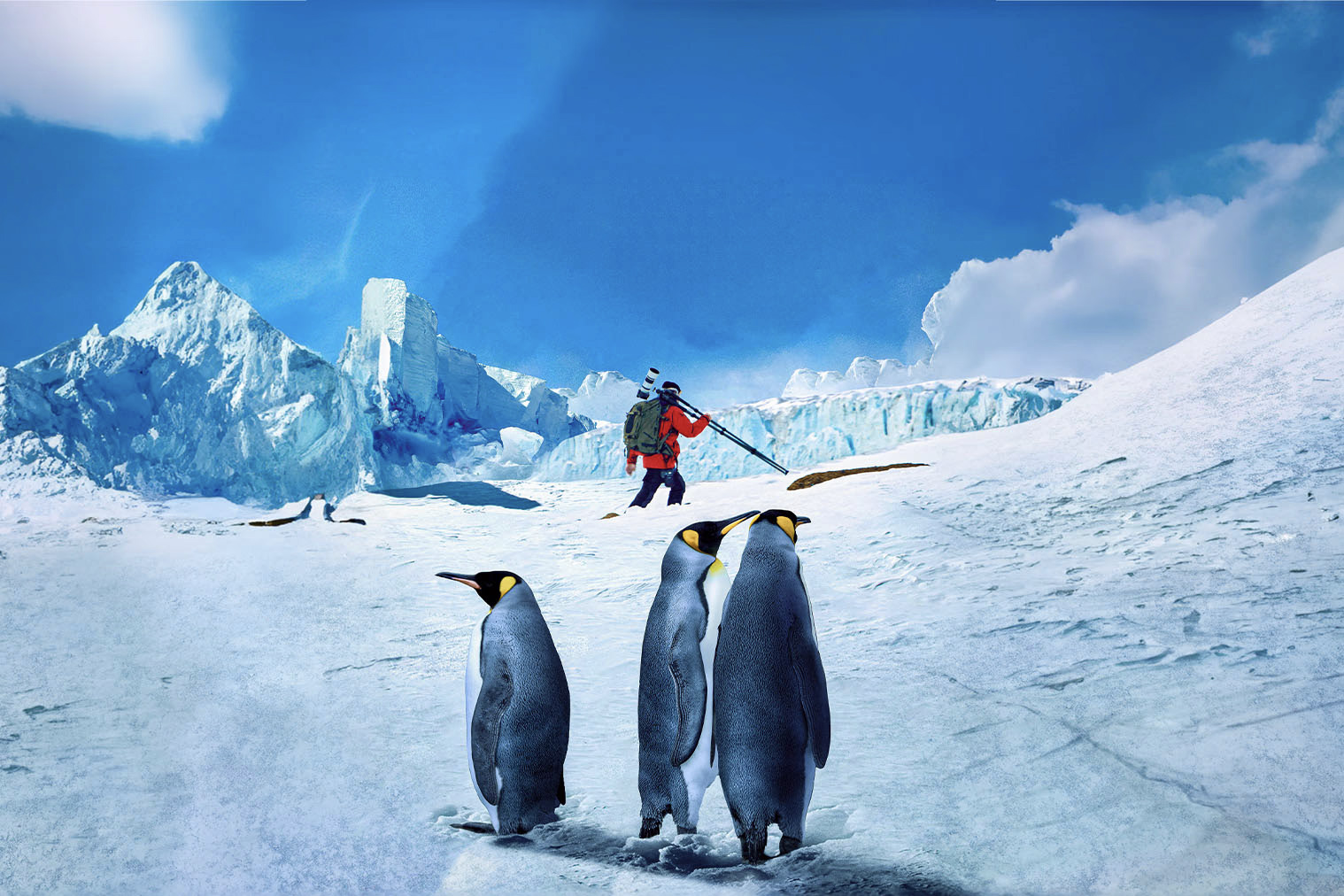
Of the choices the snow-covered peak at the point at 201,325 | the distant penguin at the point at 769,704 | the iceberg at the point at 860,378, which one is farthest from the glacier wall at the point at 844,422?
the distant penguin at the point at 769,704

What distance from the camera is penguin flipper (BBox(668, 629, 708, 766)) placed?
1703mm

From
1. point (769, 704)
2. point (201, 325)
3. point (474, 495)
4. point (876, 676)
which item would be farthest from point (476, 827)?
point (201, 325)

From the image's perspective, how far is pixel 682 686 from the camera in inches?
68.1

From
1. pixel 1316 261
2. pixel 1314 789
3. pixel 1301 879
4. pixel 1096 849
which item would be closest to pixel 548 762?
pixel 1096 849

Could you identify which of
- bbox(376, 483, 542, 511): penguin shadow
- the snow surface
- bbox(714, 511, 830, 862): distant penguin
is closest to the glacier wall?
bbox(376, 483, 542, 511): penguin shadow

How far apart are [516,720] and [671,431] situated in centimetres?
327

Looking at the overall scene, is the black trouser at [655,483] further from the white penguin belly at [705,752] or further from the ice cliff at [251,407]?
the ice cliff at [251,407]

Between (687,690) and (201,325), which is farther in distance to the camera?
(201,325)

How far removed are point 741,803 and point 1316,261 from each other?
13.8 feet

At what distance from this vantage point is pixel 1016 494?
3.54 meters

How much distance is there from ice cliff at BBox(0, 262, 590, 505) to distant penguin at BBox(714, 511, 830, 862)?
6.05m

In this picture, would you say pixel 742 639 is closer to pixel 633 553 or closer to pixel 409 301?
pixel 633 553

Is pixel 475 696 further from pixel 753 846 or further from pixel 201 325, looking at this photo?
pixel 201 325

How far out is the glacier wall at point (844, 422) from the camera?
704 centimetres
